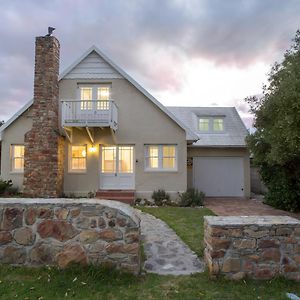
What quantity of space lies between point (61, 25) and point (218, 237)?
38.3ft

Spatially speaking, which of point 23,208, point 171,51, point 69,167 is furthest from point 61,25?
point 23,208

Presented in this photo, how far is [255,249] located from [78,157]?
1118 centimetres

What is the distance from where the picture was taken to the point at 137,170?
14.2 metres

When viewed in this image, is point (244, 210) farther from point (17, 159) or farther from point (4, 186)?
point (17, 159)

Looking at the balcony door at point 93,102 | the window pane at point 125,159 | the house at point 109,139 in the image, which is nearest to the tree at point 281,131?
the house at point 109,139

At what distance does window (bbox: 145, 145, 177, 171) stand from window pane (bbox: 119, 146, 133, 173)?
778mm

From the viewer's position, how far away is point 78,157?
1452 cm

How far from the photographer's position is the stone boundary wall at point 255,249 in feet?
15.1

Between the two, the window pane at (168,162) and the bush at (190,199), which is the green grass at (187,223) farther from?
the window pane at (168,162)

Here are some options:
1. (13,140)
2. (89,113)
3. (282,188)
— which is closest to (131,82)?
(89,113)

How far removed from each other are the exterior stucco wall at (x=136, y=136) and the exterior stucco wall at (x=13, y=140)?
2297 millimetres

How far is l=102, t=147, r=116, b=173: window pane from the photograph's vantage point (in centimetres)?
1445

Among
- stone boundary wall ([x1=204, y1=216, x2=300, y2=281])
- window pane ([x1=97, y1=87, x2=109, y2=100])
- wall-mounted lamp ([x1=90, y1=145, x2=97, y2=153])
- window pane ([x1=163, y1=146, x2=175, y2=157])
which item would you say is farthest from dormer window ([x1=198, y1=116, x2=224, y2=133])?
stone boundary wall ([x1=204, y1=216, x2=300, y2=281])

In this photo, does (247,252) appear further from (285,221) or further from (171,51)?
(171,51)
